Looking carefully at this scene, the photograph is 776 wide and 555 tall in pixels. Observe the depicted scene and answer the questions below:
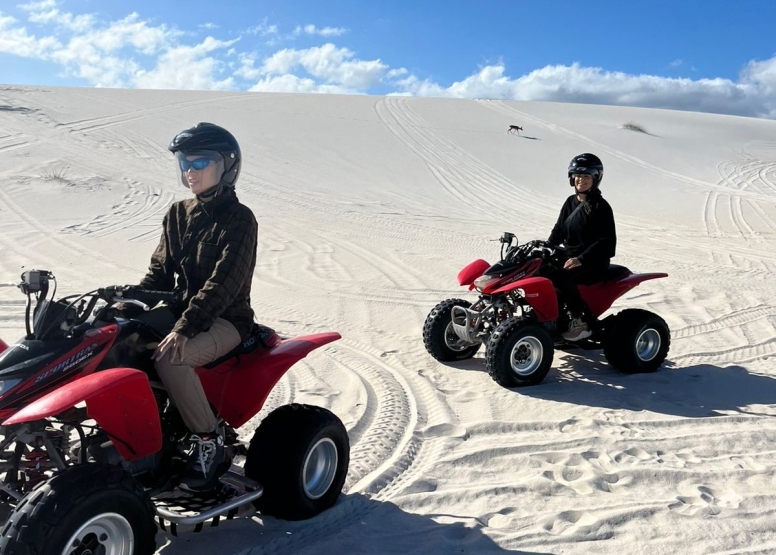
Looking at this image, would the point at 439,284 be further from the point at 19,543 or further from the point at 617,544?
the point at 19,543

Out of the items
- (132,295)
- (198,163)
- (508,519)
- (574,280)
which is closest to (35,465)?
(132,295)

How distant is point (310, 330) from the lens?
734cm

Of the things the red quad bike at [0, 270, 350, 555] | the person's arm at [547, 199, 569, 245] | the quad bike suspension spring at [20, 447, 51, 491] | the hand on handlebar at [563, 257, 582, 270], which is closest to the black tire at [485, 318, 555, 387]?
the hand on handlebar at [563, 257, 582, 270]

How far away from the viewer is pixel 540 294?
6148mm

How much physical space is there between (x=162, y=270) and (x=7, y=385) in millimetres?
1159

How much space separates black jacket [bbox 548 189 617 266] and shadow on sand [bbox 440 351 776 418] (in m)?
1.03

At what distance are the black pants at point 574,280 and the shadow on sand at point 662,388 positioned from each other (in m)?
0.58

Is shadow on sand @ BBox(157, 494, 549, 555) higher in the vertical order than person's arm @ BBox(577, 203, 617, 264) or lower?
lower

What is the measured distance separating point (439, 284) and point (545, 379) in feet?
11.6

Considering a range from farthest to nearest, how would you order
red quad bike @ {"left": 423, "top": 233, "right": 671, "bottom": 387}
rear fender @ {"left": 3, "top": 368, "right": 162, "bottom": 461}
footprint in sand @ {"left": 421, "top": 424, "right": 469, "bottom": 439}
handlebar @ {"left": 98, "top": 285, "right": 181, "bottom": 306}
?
red quad bike @ {"left": 423, "top": 233, "right": 671, "bottom": 387}
footprint in sand @ {"left": 421, "top": 424, "right": 469, "bottom": 439}
handlebar @ {"left": 98, "top": 285, "right": 181, "bottom": 306}
rear fender @ {"left": 3, "top": 368, "right": 162, "bottom": 461}

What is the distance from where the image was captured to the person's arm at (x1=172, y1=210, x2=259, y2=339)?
126 inches

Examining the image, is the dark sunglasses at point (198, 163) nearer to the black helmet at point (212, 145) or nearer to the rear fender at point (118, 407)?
the black helmet at point (212, 145)

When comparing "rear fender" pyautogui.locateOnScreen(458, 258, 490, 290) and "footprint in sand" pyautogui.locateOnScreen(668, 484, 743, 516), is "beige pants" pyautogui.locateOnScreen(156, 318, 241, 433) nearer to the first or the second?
"footprint in sand" pyautogui.locateOnScreen(668, 484, 743, 516)

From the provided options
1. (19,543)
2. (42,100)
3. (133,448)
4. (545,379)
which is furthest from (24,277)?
(42,100)
